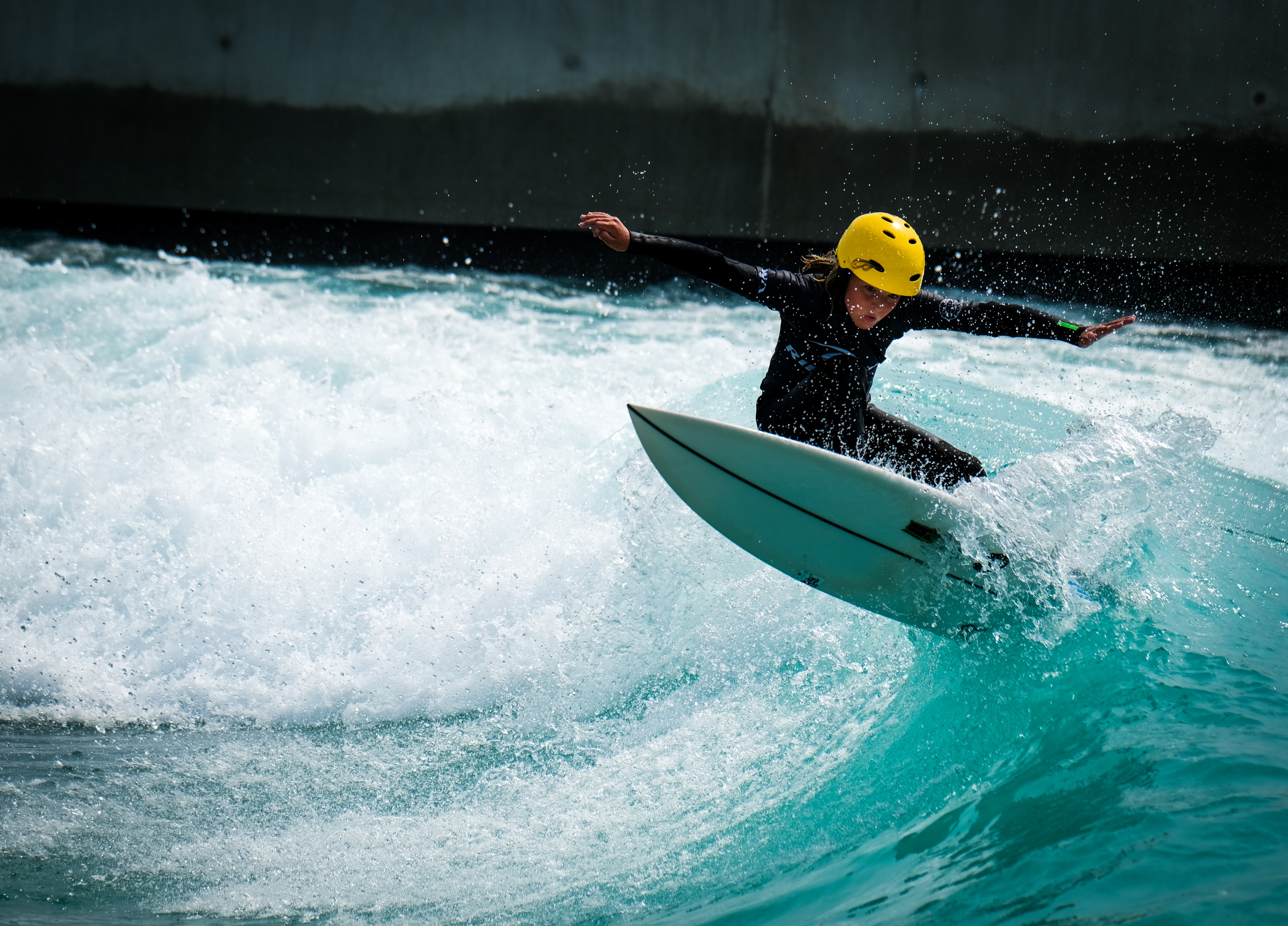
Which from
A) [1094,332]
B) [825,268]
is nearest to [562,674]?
[825,268]

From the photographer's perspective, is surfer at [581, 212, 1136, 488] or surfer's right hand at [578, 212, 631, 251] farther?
surfer at [581, 212, 1136, 488]

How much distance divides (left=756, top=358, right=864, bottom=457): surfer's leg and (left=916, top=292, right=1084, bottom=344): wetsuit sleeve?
1.20 feet

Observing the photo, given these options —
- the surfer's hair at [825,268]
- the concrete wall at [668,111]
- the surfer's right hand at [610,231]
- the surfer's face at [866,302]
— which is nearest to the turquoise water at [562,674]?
the surfer's face at [866,302]

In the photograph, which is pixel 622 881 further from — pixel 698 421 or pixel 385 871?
pixel 698 421

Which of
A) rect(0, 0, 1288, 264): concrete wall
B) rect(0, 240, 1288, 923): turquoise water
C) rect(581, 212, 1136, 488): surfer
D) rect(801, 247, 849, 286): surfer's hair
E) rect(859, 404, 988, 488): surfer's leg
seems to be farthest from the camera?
rect(0, 0, 1288, 264): concrete wall

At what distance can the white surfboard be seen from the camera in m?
3.25

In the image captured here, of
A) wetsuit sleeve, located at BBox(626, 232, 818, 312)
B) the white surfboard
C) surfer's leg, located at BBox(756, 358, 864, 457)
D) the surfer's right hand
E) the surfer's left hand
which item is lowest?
the white surfboard

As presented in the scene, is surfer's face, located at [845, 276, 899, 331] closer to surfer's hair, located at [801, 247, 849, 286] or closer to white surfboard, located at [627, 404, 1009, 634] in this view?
surfer's hair, located at [801, 247, 849, 286]

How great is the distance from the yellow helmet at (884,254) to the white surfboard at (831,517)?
24.5 inches

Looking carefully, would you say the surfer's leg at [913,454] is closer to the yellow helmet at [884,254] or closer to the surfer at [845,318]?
the surfer at [845,318]

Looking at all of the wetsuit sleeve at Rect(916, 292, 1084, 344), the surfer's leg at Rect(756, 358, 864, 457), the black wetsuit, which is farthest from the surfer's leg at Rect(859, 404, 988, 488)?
the wetsuit sleeve at Rect(916, 292, 1084, 344)

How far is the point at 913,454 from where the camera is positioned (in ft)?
12.1

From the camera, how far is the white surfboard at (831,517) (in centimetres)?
325

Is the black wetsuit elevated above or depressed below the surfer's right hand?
below
